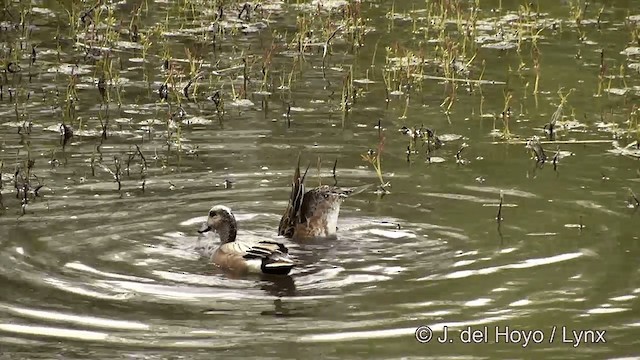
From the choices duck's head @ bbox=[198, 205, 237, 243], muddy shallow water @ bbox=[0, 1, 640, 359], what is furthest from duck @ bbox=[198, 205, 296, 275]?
muddy shallow water @ bbox=[0, 1, 640, 359]

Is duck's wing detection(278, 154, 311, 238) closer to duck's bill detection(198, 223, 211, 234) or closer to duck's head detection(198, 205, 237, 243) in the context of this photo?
duck's head detection(198, 205, 237, 243)

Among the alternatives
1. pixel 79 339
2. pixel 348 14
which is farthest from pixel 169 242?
pixel 348 14

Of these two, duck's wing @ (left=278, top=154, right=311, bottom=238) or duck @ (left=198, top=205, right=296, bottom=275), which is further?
duck's wing @ (left=278, top=154, right=311, bottom=238)

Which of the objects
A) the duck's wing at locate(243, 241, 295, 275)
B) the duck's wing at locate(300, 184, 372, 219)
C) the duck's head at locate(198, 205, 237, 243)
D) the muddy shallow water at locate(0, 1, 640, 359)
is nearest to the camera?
the muddy shallow water at locate(0, 1, 640, 359)

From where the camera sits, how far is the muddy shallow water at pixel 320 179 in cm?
746

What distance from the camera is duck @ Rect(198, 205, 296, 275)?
841 cm

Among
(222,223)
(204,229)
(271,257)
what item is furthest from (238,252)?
(204,229)

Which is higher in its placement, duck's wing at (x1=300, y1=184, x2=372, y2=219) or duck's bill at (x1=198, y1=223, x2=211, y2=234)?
Result: duck's wing at (x1=300, y1=184, x2=372, y2=219)

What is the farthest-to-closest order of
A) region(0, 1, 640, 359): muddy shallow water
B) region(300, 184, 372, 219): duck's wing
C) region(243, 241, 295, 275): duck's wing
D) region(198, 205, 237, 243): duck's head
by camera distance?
region(300, 184, 372, 219): duck's wing < region(198, 205, 237, 243): duck's head < region(243, 241, 295, 275): duck's wing < region(0, 1, 640, 359): muddy shallow water

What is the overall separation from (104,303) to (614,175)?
471cm

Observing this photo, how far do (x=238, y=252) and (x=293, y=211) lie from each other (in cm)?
91

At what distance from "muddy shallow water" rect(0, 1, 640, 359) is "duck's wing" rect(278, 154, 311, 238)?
0.44ft

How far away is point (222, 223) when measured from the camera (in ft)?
29.9

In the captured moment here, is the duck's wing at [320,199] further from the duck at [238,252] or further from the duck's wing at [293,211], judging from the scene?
the duck at [238,252]
